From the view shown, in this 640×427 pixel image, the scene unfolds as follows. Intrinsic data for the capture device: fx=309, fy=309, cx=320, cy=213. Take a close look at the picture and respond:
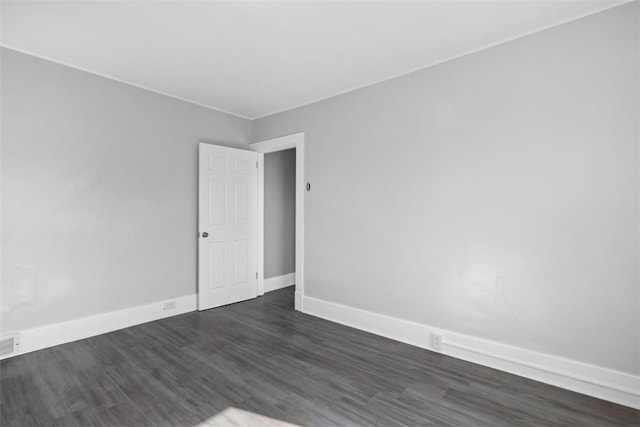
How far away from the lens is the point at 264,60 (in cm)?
288

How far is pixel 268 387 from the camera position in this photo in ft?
7.32

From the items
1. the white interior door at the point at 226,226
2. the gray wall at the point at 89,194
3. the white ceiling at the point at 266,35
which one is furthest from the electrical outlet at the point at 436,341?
the gray wall at the point at 89,194

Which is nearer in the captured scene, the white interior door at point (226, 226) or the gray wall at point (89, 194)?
the gray wall at point (89, 194)

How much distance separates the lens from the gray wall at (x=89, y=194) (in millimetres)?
2727

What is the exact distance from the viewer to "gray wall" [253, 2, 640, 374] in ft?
6.82

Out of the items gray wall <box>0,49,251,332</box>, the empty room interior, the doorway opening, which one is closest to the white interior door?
the empty room interior

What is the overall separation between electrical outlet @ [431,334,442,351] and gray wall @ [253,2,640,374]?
0.34ft

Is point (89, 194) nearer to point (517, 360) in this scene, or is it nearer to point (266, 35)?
point (266, 35)

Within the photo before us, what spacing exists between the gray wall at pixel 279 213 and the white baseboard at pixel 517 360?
193cm

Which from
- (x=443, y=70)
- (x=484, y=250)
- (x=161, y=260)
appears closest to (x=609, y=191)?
(x=484, y=250)

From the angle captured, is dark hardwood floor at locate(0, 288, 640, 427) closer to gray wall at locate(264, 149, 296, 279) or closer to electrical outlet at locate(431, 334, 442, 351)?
electrical outlet at locate(431, 334, 442, 351)

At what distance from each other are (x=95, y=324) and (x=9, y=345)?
620 millimetres

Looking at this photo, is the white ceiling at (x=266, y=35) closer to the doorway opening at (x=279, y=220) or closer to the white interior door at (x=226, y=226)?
the white interior door at (x=226, y=226)

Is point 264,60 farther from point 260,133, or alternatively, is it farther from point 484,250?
point 484,250
